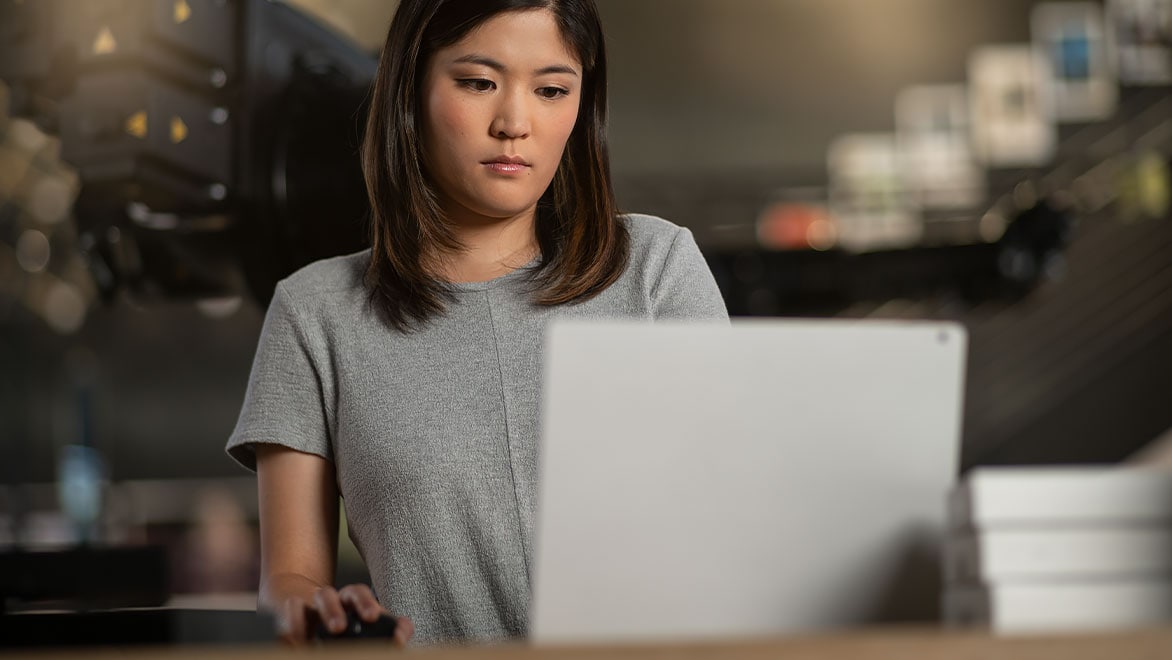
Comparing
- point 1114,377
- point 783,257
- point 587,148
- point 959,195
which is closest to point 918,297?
point 783,257

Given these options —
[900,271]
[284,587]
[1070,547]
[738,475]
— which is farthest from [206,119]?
[900,271]

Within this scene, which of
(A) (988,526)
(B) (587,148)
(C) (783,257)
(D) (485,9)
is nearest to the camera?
(A) (988,526)

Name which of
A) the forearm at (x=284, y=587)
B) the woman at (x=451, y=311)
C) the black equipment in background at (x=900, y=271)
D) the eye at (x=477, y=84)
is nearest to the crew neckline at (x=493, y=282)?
the woman at (x=451, y=311)

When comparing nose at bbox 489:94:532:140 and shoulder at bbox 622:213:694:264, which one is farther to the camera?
shoulder at bbox 622:213:694:264

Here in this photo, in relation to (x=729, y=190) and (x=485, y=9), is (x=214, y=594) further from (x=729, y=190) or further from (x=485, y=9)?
(x=485, y=9)

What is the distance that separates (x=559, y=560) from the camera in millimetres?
881

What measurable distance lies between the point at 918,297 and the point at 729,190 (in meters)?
3.21

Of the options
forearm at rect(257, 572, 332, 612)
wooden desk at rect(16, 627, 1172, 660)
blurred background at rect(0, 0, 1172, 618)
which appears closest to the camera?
wooden desk at rect(16, 627, 1172, 660)

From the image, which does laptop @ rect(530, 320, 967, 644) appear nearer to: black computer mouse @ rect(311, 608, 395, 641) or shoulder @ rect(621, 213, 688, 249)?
black computer mouse @ rect(311, 608, 395, 641)

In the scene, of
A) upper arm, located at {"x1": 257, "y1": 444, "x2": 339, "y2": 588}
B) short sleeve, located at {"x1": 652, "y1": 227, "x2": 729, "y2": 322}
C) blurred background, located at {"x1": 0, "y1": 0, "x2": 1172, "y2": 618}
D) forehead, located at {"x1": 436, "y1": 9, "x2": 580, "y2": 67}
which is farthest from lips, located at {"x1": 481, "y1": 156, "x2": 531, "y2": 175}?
blurred background, located at {"x1": 0, "y1": 0, "x2": 1172, "y2": 618}

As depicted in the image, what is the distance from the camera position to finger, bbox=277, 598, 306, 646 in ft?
3.31

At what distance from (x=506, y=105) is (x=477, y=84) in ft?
0.19

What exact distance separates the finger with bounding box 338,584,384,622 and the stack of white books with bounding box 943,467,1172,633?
1.42 ft

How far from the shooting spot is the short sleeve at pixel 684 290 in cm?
147
